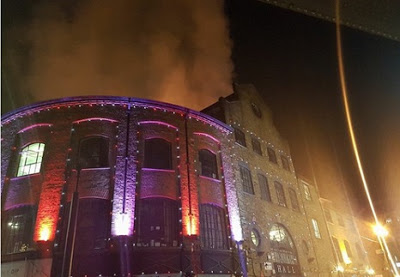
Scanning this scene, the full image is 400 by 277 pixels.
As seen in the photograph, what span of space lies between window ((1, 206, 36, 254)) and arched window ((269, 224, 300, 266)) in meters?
12.8

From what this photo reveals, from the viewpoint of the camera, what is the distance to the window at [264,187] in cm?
2052

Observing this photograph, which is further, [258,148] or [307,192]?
[307,192]

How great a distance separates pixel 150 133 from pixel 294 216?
12.4 m

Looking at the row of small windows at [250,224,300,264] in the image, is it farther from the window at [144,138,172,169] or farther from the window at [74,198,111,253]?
the window at [74,198,111,253]

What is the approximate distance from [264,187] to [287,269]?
→ 5.17 meters

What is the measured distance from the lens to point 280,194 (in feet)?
73.4

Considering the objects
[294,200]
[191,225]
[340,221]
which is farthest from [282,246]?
[340,221]

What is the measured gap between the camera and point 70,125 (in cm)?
1559

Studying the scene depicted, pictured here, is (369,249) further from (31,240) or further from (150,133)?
(31,240)

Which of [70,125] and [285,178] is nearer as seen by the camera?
[70,125]

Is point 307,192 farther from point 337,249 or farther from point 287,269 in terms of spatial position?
point 287,269

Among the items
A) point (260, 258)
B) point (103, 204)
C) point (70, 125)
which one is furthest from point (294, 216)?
point (70, 125)

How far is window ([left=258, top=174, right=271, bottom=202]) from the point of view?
2052 centimetres

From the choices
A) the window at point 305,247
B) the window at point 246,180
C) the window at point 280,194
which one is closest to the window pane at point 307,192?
the window at point 280,194
